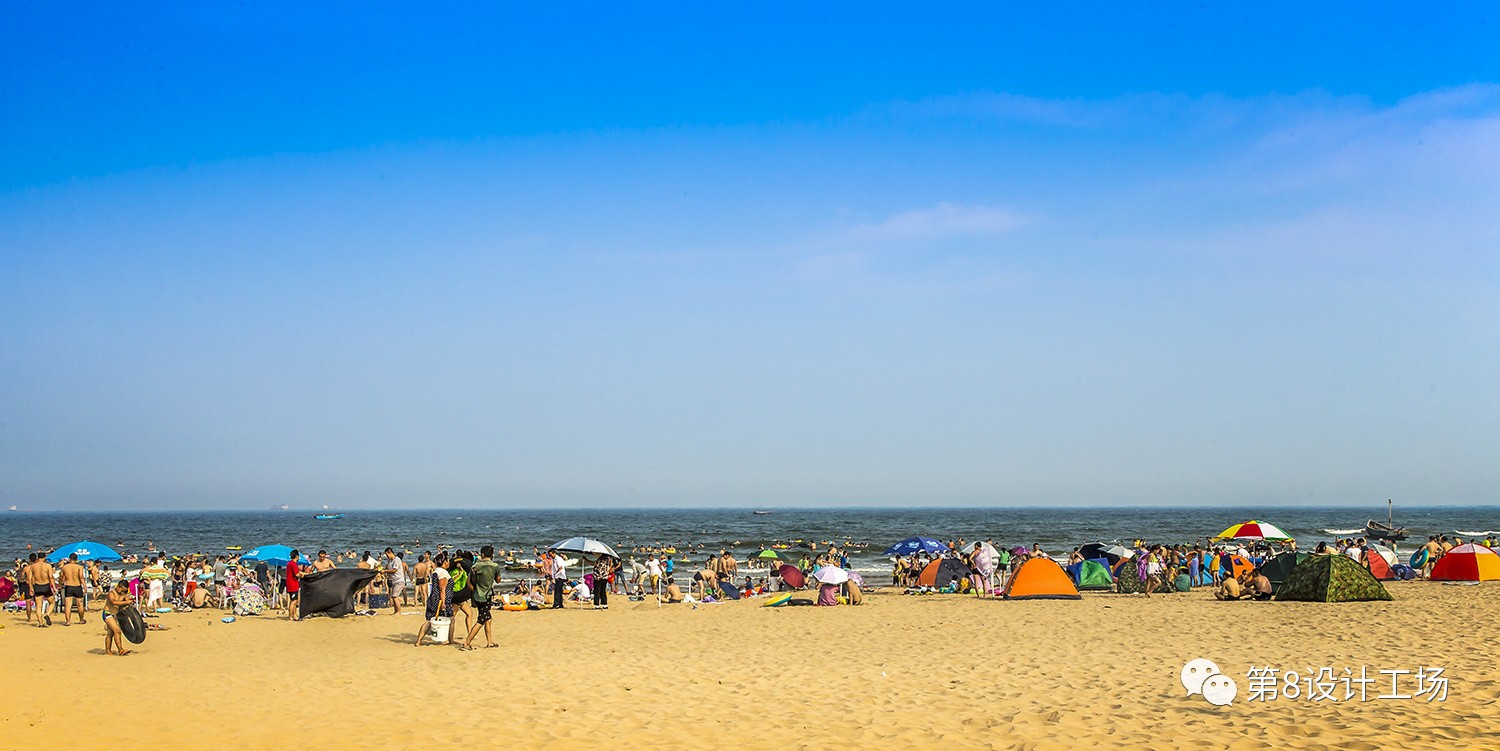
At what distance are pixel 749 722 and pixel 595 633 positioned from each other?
8.90 m

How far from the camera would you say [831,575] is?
79.7 feet

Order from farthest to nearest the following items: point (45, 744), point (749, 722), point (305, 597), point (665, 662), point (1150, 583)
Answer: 1. point (1150, 583)
2. point (305, 597)
3. point (665, 662)
4. point (749, 722)
5. point (45, 744)

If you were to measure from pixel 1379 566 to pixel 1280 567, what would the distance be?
18.5ft

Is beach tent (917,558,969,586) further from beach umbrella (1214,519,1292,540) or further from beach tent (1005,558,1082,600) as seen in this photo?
beach umbrella (1214,519,1292,540)

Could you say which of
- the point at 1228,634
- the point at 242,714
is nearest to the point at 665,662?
the point at 242,714

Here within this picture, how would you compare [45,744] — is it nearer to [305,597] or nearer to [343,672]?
[343,672]

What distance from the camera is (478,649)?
16.3 m

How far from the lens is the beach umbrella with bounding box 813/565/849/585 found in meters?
24.2

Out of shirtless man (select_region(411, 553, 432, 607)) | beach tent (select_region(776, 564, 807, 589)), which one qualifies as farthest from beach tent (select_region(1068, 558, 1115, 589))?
shirtless man (select_region(411, 553, 432, 607))

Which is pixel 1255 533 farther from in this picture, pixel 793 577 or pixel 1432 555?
pixel 793 577

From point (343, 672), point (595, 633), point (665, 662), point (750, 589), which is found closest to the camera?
point (343, 672)

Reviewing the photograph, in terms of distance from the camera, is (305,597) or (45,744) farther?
(305,597)

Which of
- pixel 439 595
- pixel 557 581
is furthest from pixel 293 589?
pixel 439 595

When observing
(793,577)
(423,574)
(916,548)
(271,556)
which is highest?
(271,556)
